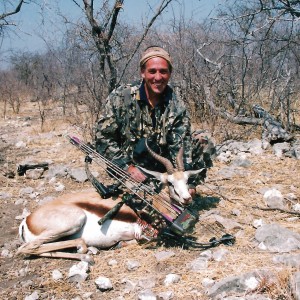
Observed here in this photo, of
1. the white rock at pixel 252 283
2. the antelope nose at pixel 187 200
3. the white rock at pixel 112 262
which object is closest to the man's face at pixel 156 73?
the antelope nose at pixel 187 200

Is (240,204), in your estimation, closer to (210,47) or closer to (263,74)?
(263,74)

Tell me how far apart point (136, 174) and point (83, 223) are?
0.73 metres

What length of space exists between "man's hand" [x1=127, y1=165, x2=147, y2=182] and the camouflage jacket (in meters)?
0.39

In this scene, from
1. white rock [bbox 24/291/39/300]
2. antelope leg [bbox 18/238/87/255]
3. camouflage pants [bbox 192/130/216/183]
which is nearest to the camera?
white rock [bbox 24/291/39/300]

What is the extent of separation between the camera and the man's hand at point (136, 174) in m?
4.11

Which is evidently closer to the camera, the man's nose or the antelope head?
the antelope head

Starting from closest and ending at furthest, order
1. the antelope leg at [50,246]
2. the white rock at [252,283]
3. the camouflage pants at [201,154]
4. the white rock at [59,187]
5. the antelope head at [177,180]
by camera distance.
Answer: the white rock at [252,283], the antelope leg at [50,246], the antelope head at [177,180], the camouflage pants at [201,154], the white rock at [59,187]

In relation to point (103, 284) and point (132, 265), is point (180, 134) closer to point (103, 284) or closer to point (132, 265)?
point (132, 265)

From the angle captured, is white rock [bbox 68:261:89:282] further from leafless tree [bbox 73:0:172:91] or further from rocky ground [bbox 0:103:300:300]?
leafless tree [bbox 73:0:172:91]

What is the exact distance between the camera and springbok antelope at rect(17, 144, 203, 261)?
3.94 m

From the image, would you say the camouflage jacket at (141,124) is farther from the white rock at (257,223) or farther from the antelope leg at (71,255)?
the antelope leg at (71,255)

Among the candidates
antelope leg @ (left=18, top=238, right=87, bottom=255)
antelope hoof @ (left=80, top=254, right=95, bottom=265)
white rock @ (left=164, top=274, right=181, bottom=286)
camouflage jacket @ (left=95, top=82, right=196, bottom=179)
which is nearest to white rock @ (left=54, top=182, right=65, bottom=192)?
camouflage jacket @ (left=95, top=82, right=196, bottom=179)

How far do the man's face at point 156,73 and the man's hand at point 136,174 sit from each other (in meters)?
0.92

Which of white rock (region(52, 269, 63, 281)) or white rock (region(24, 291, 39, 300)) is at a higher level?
white rock (region(52, 269, 63, 281))
